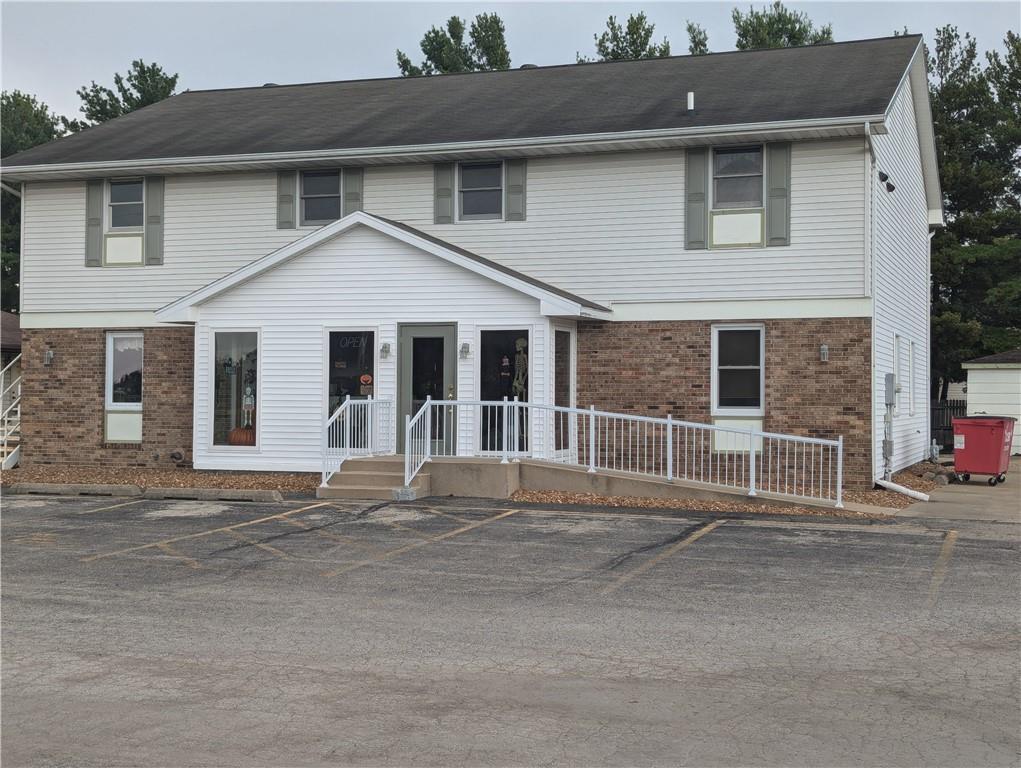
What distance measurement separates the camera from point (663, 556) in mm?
11664

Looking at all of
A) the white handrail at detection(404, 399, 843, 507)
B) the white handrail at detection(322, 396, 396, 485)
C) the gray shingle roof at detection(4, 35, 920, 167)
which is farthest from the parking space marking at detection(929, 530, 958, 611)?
the white handrail at detection(322, 396, 396, 485)

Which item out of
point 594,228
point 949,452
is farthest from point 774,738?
point 949,452

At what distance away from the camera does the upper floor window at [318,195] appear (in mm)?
20672

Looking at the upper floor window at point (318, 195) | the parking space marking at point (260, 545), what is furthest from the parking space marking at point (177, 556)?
the upper floor window at point (318, 195)

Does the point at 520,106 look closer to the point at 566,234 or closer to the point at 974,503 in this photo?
the point at 566,234

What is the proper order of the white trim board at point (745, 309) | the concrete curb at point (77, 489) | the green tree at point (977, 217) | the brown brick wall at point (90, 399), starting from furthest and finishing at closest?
the green tree at point (977, 217), the brown brick wall at point (90, 399), the white trim board at point (745, 309), the concrete curb at point (77, 489)

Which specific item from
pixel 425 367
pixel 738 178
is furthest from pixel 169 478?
pixel 738 178

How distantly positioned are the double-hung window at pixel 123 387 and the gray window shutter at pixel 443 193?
20.4 feet

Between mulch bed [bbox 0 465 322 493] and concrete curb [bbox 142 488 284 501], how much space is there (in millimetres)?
908

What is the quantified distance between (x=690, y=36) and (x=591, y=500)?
35.3m

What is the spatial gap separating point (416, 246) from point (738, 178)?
535cm

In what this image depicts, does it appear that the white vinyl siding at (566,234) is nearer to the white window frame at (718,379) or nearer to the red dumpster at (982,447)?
the white window frame at (718,379)

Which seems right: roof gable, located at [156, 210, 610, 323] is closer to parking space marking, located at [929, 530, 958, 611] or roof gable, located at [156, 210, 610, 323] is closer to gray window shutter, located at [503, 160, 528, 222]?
gray window shutter, located at [503, 160, 528, 222]

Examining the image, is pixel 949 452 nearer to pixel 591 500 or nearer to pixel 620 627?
pixel 591 500
